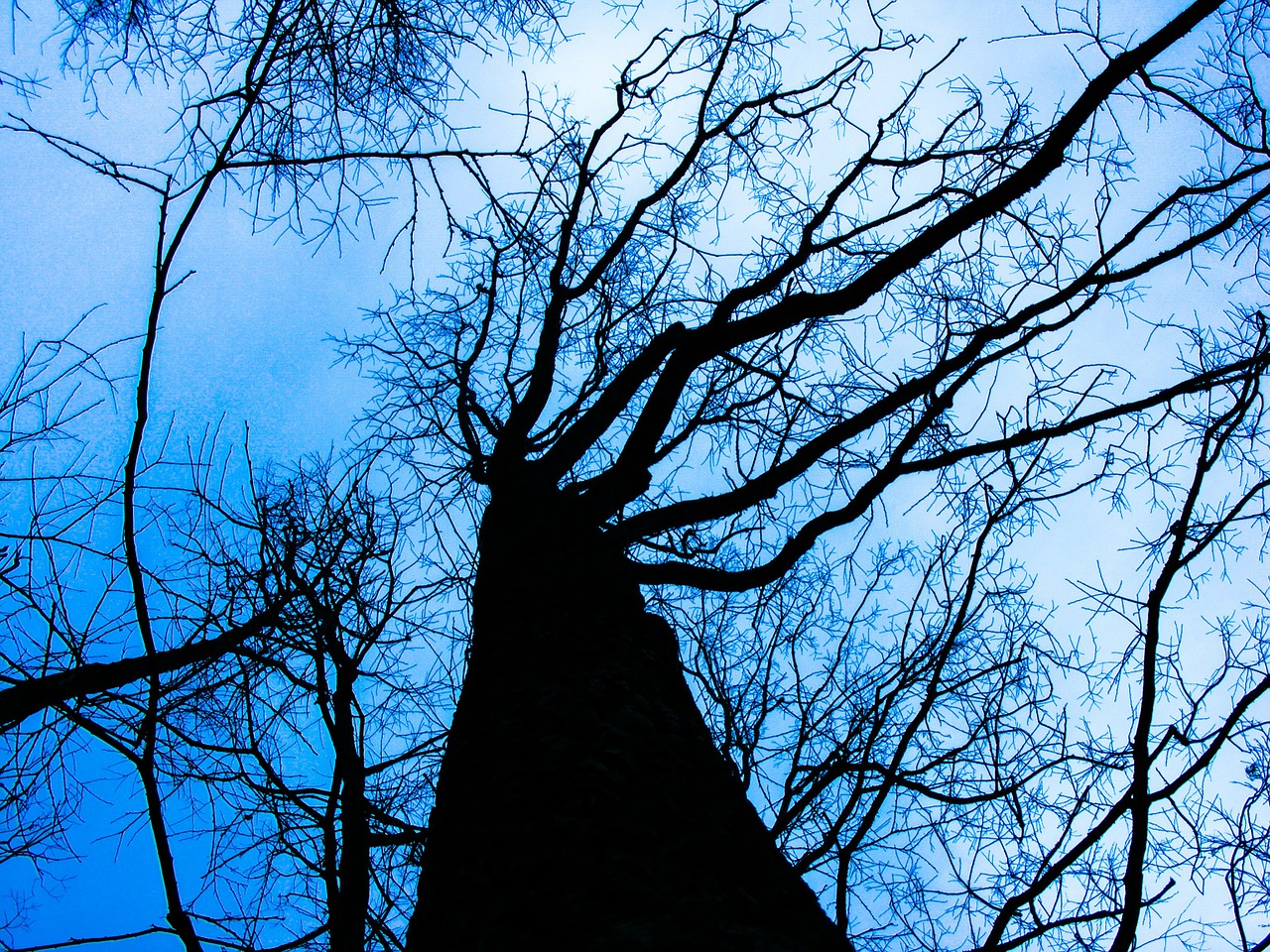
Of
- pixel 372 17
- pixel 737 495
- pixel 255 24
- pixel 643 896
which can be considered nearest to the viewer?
pixel 643 896

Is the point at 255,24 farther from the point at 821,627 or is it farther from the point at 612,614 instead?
the point at 821,627

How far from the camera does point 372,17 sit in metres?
2.36

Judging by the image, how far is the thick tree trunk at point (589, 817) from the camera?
829 mm

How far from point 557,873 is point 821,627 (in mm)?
2950

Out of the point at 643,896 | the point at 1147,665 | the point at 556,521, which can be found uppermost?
the point at 556,521

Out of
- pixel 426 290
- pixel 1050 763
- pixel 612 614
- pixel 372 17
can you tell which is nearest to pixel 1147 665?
pixel 1050 763

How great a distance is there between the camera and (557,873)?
0.91 meters

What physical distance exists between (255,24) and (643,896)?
253cm

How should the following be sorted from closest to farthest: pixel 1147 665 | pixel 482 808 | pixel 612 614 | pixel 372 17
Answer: pixel 482 808, pixel 1147 665, pixel 612 614, pixel 372 17

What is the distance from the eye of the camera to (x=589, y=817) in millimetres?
1009

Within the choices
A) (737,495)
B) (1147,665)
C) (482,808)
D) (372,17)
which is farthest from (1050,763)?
(372,17)

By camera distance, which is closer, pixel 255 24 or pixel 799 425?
pixel 255 24

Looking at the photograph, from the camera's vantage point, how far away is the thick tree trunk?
0.83 meters

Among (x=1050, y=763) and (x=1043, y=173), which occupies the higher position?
(x=1043, y=173)
